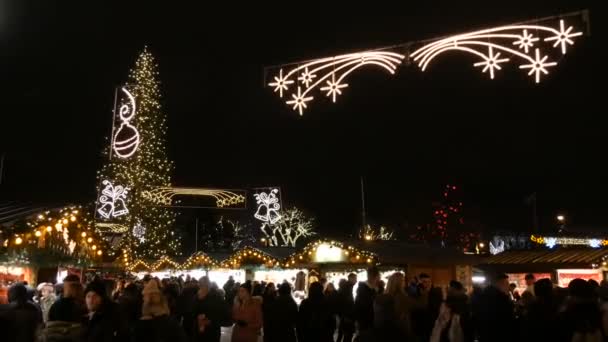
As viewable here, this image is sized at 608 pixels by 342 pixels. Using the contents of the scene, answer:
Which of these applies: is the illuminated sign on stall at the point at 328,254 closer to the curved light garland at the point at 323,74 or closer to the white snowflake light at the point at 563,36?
the curved light garland at the point at 323,74

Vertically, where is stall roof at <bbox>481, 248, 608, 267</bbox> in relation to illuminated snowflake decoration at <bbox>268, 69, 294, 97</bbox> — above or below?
below

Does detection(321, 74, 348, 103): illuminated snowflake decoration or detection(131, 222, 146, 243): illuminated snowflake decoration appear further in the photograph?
detection(131, 222, 146, 243): illuminated snowflake decoration

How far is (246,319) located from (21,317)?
3.10 metres

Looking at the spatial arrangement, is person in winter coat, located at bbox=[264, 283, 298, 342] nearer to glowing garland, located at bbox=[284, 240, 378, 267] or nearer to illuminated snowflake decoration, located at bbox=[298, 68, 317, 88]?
illuminated snowflake decoration, located at bbox=[298, 68, 317, 88]

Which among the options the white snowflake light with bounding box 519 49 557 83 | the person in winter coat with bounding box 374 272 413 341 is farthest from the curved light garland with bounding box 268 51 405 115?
the person in winter coat with bounding box 374 272 413 341

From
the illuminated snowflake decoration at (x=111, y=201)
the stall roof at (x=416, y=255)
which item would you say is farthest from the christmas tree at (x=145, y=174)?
the stall roof at (x=416, y=255)

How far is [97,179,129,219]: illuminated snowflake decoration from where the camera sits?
2870 cm

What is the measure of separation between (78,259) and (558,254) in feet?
46.8

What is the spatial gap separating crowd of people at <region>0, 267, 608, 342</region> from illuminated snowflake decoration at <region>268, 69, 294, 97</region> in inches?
113

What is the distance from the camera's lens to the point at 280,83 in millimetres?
9219

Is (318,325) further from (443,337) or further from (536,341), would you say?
(536,341)

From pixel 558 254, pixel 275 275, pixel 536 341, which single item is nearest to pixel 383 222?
pixel 275 275

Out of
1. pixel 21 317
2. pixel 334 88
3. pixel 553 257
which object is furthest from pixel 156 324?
pixel 553 257

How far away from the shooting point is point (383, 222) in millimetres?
64688
